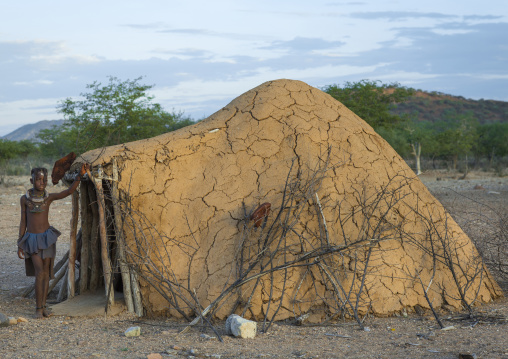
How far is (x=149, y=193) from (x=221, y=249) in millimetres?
865

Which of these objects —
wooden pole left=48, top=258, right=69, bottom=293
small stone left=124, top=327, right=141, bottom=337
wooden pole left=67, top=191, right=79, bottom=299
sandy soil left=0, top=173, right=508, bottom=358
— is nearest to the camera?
sandy soil left=0, top=173, right=508, bottom=358

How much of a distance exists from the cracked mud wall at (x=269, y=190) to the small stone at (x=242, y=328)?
39cm

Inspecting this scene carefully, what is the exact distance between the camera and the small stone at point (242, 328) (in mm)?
4414

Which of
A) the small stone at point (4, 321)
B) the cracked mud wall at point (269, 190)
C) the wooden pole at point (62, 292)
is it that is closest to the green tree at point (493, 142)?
the cracked mud wall at point (269, 190)

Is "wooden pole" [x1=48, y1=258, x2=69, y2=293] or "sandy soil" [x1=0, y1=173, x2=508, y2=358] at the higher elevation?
"wooden pole" [x1=48, y1=258, x2=69, y2=293]

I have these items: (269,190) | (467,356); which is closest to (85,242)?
(269,190)

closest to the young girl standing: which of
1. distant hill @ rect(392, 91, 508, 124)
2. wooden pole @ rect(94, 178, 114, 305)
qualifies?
wooden pole @ rect(94, 178, 114, 305)

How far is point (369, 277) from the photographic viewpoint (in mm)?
5035

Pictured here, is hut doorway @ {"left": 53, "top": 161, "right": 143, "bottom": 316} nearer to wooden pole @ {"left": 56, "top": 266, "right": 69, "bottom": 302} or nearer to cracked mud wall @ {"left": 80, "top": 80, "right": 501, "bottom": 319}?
wooden pole @ {"left": 56, "top": 266, "right": 69, "bottom": 302}

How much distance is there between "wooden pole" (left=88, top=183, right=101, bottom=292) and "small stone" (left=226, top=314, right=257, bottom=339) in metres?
1.85

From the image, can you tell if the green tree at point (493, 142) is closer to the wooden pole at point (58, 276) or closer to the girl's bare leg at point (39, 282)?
the wooden pole at point (58, 276)

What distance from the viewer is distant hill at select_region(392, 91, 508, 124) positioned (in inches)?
1942

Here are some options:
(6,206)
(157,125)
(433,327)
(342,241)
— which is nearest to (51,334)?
(342,241)

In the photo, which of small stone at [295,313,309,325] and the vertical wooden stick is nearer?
small stone at [295,313,309,325]
